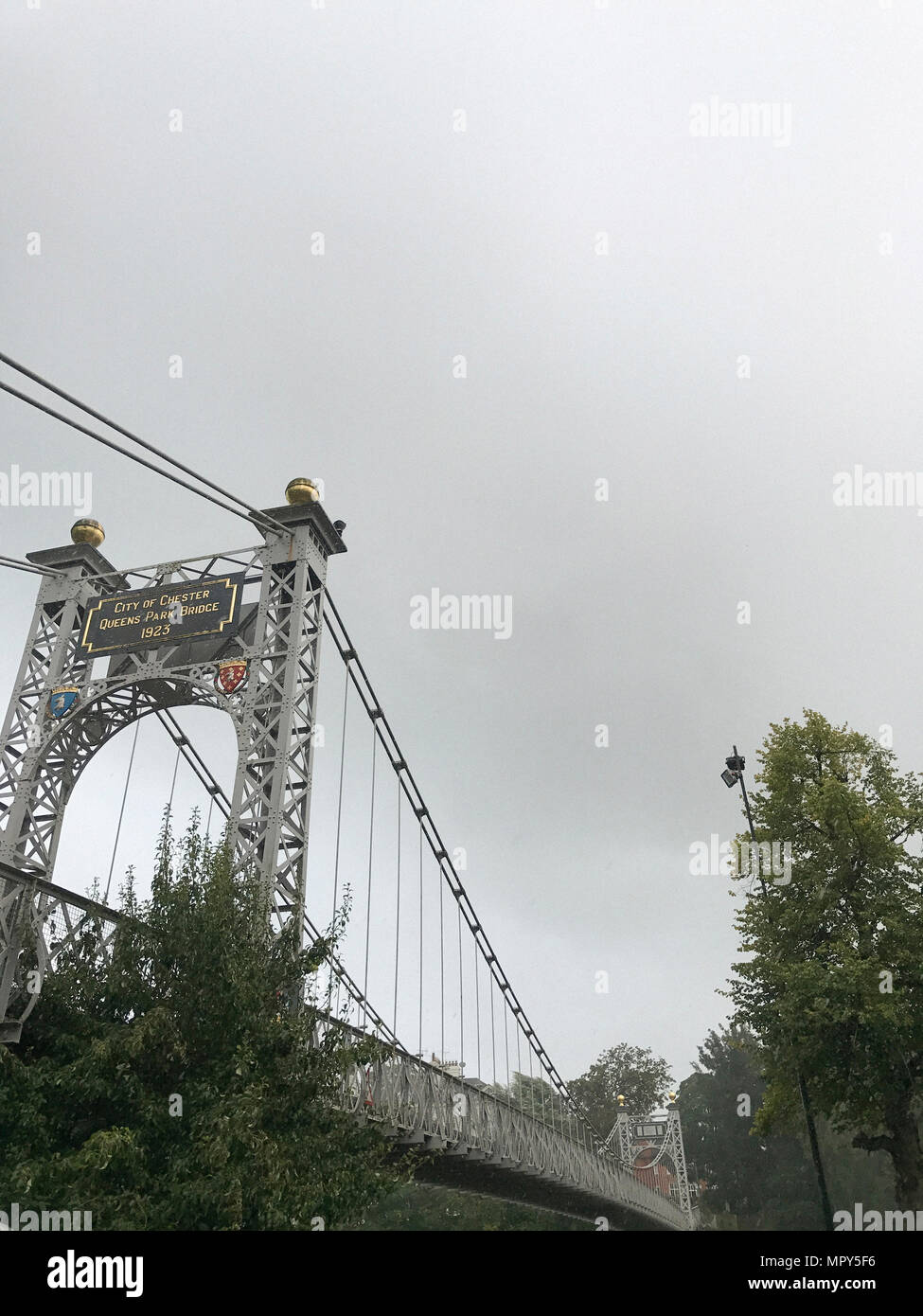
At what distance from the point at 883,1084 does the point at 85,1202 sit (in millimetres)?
14615

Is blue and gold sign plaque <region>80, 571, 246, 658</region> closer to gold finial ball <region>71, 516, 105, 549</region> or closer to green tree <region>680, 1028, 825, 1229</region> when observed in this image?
gold finial ball <region>71, 516, 105, 549</region>

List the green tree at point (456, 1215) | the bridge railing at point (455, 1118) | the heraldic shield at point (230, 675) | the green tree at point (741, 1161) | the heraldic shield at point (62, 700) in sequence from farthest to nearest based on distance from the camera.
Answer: the green tree at point (741, 1161)
the green tree at point (456, 1215)
the heraldic shield at point (62, 700)
the heraldic shield at point (230, 675)
the bridge railing at point (455, 1118)

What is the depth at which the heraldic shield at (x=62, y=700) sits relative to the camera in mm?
16469

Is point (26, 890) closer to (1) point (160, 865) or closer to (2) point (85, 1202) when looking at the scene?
(1) point (160, 865)

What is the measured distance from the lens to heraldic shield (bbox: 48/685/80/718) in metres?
16.5

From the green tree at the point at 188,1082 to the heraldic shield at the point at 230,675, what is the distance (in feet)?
14.0

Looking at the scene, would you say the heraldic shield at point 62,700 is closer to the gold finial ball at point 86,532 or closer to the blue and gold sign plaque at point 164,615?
the blue and gold sign plaque at point 164,615

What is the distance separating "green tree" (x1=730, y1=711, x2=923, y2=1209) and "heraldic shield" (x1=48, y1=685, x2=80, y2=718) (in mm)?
14048

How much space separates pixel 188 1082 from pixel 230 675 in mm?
7402

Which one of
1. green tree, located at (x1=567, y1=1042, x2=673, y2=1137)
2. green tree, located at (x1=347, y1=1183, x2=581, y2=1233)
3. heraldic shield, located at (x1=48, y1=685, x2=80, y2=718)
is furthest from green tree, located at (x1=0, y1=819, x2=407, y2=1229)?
green tree, located at (x1=567, y1=1042, x2=673, y2=1137)

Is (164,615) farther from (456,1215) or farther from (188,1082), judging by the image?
(456,1215)

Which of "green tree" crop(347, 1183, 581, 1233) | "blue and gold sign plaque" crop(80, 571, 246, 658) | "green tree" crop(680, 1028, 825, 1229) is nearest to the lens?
"blue and gold sign plaque" crop(80, 571, 246, 658)

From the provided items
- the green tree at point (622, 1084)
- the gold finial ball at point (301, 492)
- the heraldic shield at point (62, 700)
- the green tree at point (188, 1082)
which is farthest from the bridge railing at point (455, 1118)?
the green tree at point (622, 1084)
